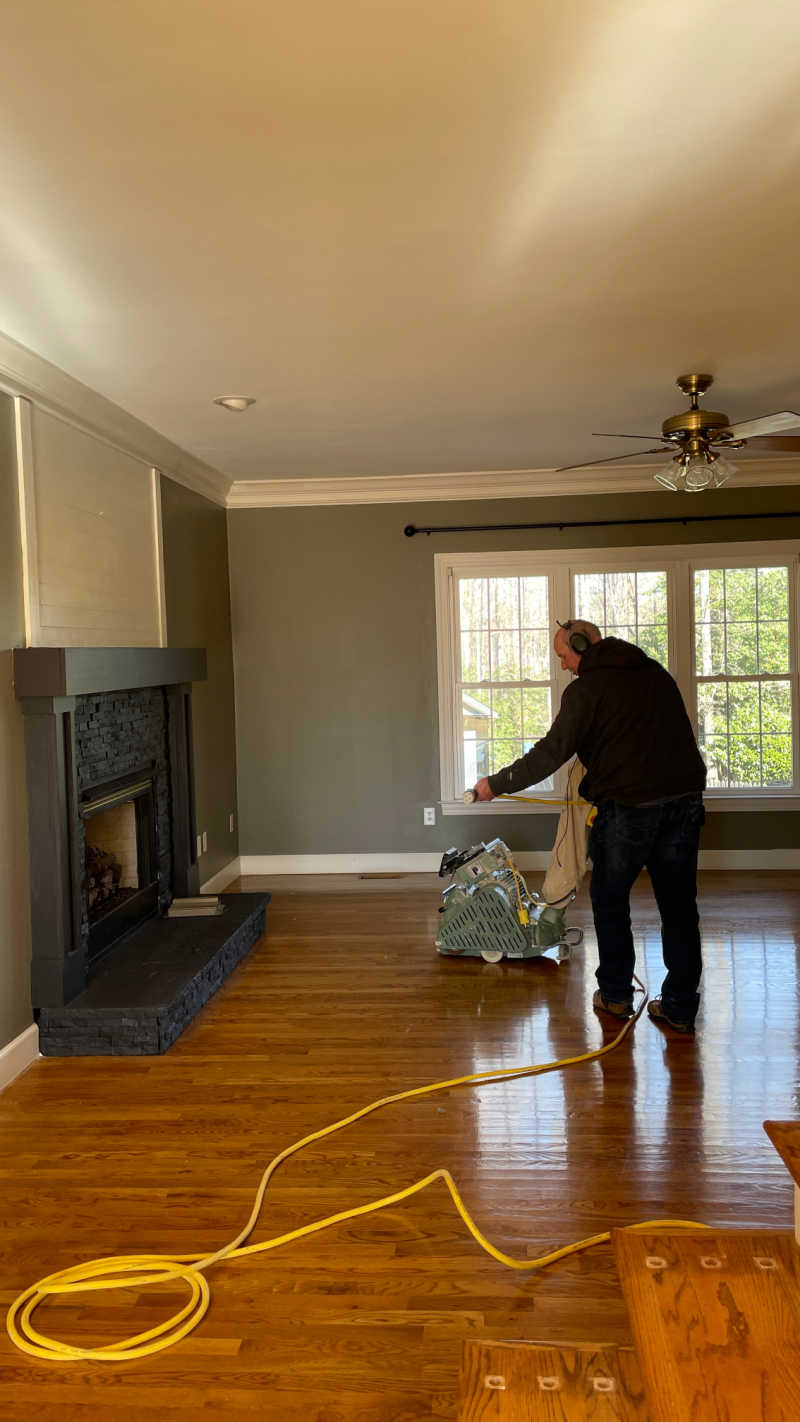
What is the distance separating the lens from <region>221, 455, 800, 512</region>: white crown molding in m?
6.71

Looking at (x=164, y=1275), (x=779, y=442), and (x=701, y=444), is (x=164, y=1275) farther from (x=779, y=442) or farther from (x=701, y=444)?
(x=779, y=442)

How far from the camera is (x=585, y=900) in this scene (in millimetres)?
6328

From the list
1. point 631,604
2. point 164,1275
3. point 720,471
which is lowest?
point 164,1275

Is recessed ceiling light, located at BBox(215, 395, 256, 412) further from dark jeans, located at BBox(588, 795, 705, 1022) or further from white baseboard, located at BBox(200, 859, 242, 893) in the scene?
white baseboard, located at BBox(200, 859, 242, 893)

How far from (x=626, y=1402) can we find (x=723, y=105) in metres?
2.40

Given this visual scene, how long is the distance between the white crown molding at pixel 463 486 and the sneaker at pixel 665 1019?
12.0 ft

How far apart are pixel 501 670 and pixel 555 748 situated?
295 cm

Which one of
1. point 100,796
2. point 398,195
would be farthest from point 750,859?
point 398,195

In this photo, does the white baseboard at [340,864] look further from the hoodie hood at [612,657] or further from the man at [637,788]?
the hoodie hood at [612,657]

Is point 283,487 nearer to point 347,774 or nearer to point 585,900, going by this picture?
point 347,774

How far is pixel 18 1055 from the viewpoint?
3.85m

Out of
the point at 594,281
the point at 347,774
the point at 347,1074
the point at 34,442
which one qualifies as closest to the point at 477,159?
the point at 594,281

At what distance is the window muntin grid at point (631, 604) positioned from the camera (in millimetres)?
6844

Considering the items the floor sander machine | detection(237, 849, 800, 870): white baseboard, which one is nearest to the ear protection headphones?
the floor sander machine
